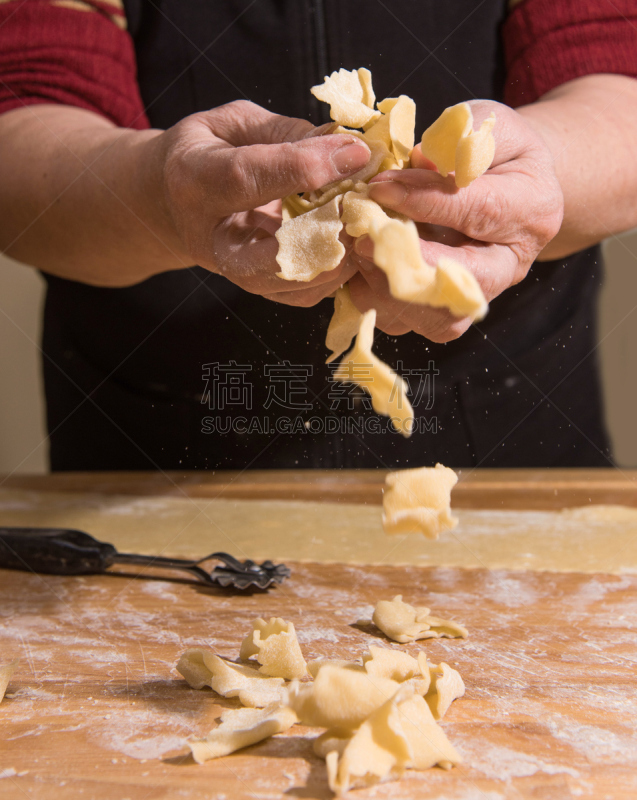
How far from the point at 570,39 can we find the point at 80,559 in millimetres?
902

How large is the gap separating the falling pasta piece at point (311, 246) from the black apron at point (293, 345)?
0.33ft

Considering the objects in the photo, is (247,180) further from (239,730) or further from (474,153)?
(239,730)

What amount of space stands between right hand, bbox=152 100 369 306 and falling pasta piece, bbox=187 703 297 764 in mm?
316

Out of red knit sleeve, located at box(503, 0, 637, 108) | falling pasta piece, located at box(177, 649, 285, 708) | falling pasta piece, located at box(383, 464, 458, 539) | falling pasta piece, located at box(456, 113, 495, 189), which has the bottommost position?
falling pasta piece, located at box(177, 649, 285, 708)

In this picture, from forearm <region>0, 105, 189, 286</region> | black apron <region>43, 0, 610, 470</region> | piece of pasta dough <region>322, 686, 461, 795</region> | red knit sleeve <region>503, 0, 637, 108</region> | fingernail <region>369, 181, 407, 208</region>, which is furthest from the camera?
red knit sleeve <region>503, 0, 637, 108</region>

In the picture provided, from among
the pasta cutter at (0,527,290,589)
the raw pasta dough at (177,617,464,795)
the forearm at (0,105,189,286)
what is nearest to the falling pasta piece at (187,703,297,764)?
the raw pasta dough at (177,617,464,795)

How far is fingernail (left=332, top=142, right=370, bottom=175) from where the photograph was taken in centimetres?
50

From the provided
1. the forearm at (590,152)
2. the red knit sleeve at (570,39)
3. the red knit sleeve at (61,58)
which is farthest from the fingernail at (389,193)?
the red knit sleeve at (61,58)

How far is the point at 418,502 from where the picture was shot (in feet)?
1.67

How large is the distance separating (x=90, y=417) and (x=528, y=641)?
880 millimetres

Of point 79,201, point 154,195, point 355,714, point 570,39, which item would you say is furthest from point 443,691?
point 570,39

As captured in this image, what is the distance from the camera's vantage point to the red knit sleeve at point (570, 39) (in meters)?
0.92

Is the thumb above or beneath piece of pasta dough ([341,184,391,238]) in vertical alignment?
above

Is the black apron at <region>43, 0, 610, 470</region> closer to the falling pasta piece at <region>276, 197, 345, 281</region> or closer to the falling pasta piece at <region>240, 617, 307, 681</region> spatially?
the falling pasta piece at <region>276, 197, 345, 281</region>
